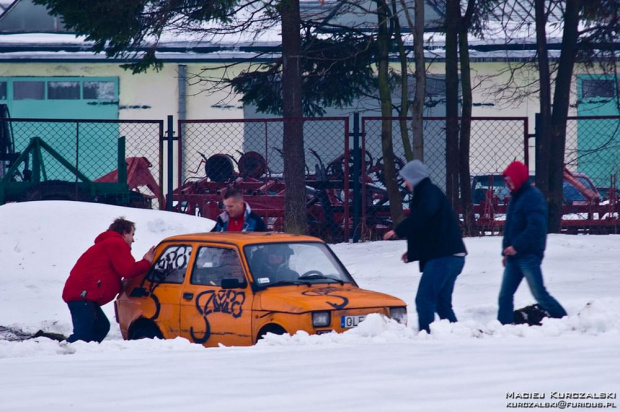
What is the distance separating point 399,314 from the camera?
7.94 meters

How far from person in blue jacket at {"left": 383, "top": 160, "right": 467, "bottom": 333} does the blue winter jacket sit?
0.52m

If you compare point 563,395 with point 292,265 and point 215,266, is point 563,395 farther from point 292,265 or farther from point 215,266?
point 215,266

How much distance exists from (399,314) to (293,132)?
7.92m

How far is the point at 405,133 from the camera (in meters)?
17.2

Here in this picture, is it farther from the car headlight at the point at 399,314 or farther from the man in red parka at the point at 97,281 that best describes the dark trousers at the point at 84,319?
the car headlight at the point at 399,314

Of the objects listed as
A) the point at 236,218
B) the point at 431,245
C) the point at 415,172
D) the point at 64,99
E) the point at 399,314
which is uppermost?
the point at 64,99

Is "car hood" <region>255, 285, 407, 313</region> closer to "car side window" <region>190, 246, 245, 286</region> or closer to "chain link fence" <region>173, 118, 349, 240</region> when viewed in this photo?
"car side window" <region>190, 246, 245, 286</region>

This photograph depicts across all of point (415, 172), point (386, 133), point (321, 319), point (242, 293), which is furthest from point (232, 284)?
point (386, 133)

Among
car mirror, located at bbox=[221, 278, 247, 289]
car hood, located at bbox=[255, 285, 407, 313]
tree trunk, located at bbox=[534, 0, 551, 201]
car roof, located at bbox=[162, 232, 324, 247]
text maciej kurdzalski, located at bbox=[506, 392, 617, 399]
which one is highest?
tree trunk, located at bbox=[534, 0, 551, 201]

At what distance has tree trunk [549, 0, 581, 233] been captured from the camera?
1487 cm

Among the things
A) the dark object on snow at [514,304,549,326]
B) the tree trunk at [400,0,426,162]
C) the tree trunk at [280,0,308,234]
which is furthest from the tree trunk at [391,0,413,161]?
the dark object on snow at [514,304,549,326]

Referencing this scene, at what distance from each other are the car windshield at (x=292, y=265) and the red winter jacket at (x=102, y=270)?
1.17 meters

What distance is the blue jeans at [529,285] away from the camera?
8031 mm

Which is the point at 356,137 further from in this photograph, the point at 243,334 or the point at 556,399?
the point at 556,399
